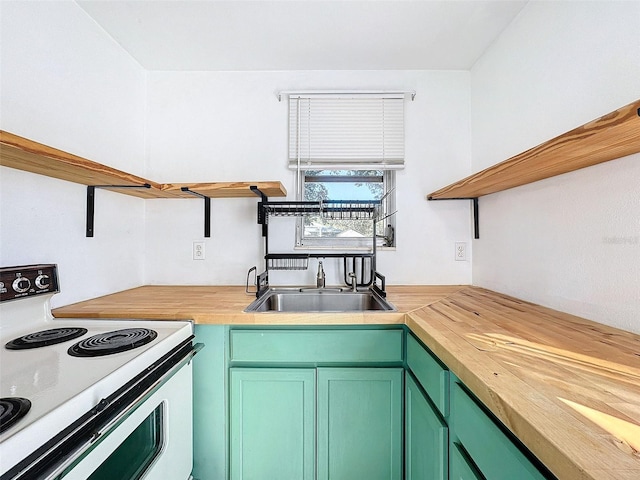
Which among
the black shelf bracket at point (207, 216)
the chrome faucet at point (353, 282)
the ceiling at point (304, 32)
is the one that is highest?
the ceiling at point (304, 32)

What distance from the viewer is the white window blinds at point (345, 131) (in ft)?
5.93

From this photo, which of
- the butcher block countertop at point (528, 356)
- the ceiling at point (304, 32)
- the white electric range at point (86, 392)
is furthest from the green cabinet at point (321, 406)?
the ceiling at point (304, 32)

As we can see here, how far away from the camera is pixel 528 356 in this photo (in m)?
0.72

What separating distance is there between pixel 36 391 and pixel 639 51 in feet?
6.18

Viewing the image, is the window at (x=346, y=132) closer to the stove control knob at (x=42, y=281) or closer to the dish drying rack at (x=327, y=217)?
the dish drying rack at (x=327, y=217)

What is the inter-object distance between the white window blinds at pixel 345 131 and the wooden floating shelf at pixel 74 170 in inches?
15.5

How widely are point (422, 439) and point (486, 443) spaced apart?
430 millimetres

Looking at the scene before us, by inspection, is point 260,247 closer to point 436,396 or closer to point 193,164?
point 193,164

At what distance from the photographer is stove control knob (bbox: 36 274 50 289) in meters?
1.05

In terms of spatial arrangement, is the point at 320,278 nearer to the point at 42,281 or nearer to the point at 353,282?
the point at 353,282

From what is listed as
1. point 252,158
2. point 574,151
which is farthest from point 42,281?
point 574,151

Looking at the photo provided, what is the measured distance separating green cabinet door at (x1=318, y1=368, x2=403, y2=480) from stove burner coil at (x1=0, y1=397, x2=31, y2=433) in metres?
0.88

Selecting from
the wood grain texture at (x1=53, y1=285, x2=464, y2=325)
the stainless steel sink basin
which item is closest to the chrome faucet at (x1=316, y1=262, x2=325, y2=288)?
the stainless steel sink basin

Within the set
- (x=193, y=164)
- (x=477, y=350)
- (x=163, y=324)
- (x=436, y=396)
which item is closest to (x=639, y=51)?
(x=477, y=350)
